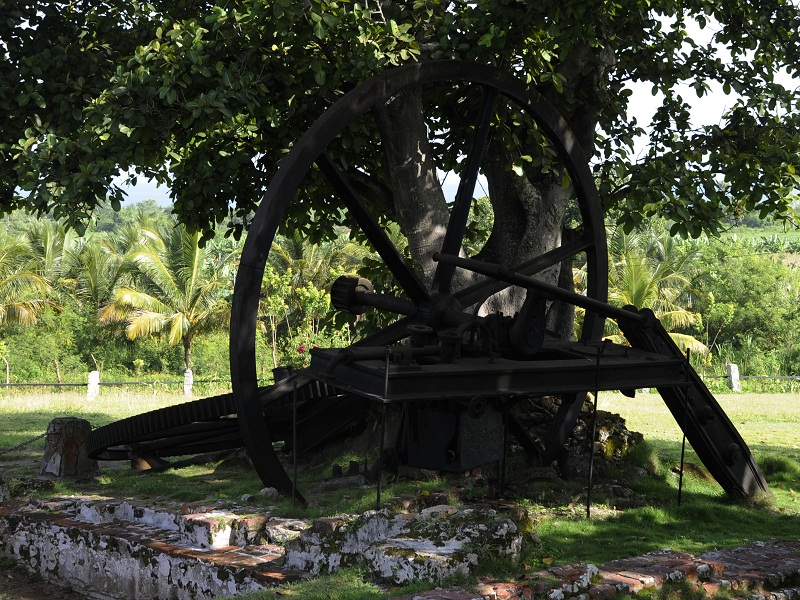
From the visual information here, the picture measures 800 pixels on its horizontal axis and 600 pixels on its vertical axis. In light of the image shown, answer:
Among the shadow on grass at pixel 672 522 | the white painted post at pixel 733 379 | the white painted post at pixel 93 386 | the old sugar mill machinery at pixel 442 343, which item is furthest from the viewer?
the white painted post at pixel 733 379

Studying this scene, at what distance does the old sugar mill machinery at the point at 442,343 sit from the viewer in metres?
7.07

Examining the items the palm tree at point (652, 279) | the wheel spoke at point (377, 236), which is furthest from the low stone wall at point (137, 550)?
the palm tree at point (652, 279)

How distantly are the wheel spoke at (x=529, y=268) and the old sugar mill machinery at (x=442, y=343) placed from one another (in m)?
0.02

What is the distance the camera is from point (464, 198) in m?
8.62

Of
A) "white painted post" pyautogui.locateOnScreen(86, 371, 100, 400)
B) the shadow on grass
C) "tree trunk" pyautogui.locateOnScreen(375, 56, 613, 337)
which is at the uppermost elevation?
"tree trunk" pyautogui.locateOnScreen(375, 56, 613, 337)

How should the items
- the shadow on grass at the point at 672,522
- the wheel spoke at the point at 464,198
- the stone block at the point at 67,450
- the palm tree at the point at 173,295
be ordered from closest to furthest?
1. the shadow on grass at the point at 672,522
2. the wheel spoke at the point at 464,198
3. the stone block at the point at 67,450
4. the palm tree at the point at 173,295

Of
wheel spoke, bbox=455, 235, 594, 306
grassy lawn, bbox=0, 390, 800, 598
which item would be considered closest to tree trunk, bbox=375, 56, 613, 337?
wheel spoke, bbox=455, 235, 594, 306

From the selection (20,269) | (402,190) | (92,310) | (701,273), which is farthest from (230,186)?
(701,273)

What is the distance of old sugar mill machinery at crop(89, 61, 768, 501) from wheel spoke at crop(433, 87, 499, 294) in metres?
0.01

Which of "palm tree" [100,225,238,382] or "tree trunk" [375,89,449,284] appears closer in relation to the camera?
"tree trunk" [375,89,449,284]

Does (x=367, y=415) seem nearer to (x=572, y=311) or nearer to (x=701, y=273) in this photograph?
(x=572, y=311)

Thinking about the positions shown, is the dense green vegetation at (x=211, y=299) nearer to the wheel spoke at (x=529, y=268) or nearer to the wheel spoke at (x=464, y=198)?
the wheel spoke at (x=529, y=268)

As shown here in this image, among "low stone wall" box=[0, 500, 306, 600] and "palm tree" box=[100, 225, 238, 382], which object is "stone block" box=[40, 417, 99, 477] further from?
"palm tree" box=[100, 225, 238, 382]

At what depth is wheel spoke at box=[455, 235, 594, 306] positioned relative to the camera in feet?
28.6
